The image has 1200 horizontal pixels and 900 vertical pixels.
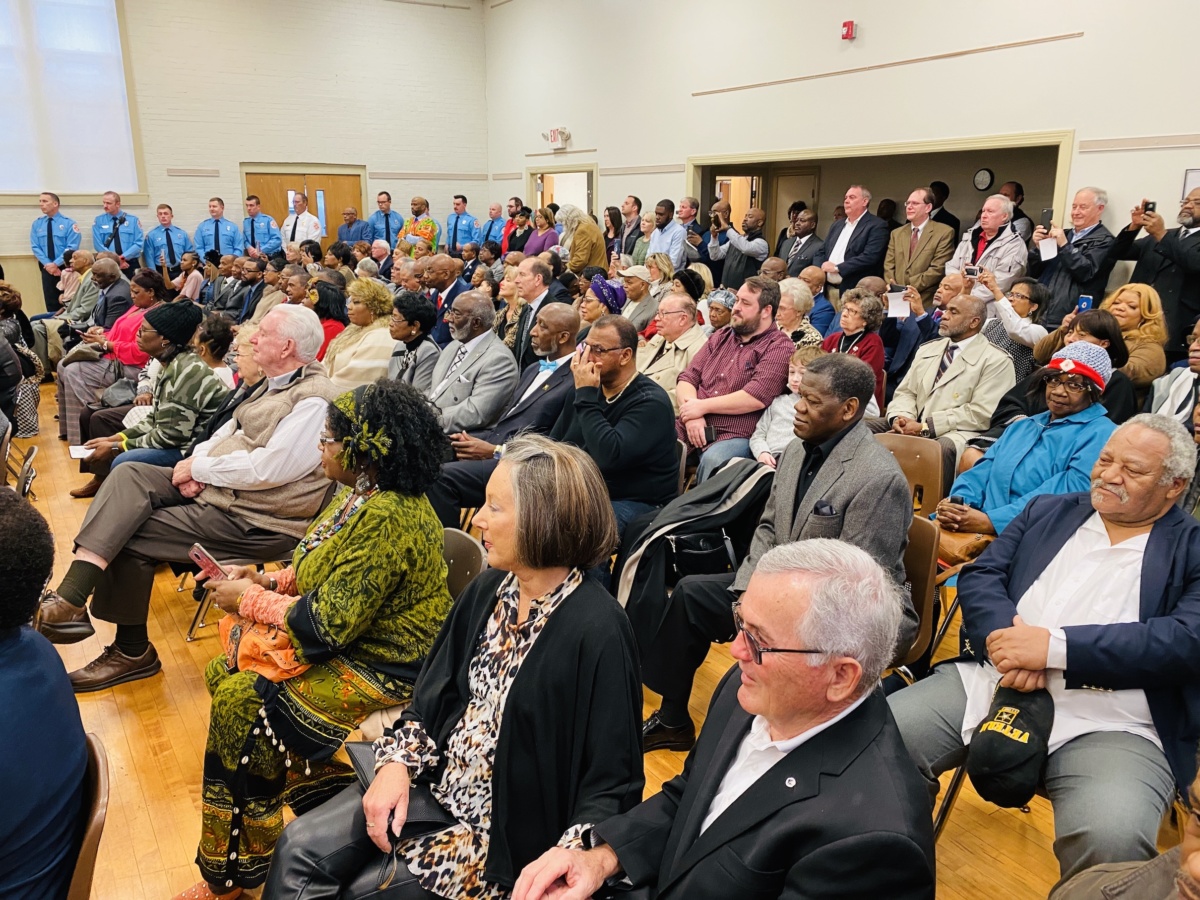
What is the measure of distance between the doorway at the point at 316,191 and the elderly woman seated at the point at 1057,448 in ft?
40.2

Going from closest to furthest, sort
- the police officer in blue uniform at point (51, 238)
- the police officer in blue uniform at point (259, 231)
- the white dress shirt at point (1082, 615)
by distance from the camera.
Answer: the white dress shirt at point (1082, 615), the police officer in blue uniform at point (51, 238), the police officer in blue uniform at point (259, 231)

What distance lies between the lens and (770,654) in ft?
4.50

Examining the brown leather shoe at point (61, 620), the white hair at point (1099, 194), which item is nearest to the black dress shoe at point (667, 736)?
the brown leather shoe at point (61, 620)

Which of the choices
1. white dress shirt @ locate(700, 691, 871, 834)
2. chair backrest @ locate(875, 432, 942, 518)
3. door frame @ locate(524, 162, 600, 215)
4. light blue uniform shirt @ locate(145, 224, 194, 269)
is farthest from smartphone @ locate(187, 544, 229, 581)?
light blue uniform shirt @ locate(145, 224, 194, 269)

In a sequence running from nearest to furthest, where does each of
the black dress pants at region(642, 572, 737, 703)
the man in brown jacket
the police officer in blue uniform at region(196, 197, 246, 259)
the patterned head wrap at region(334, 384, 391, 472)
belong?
the patterned head wrap at region(334, 384, 391, 472)
the black dress pants at region(642, 572, 737, 703)
the man in brown jacket
the police officer in blue uniform at region(196, 197, 246, 259)

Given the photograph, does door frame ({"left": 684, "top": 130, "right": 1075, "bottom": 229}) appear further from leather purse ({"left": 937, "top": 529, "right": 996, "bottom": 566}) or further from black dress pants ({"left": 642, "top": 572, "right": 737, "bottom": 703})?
black dress pants ({"left": 642, "top": 572, "right": 737, "bottom": 703})

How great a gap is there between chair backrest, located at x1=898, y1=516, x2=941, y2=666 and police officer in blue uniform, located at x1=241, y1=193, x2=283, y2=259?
38.1ft

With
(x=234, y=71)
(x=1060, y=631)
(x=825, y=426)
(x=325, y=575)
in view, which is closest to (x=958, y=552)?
(x=825, y=426)

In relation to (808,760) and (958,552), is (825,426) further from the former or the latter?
(808,760)

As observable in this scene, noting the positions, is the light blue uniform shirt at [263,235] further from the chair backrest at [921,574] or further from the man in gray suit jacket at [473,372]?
the chair backrest at [921,574]

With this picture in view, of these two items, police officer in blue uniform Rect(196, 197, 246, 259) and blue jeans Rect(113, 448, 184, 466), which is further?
police officer in blue uniform Rect(196, 197, 246, 259)

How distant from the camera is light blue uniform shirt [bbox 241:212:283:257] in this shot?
12.5m

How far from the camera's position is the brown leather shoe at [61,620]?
3238 millimetres

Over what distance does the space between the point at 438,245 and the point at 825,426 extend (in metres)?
11.9
